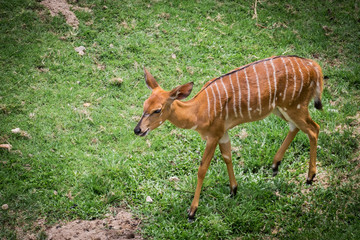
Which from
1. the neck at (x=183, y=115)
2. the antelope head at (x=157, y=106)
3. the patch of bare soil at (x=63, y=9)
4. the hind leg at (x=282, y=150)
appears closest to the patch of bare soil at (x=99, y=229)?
the antelope head at (x=157, y=106)

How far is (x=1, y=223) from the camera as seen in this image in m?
4.71

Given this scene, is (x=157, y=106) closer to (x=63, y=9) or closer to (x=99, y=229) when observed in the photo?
(x=99, y=229)

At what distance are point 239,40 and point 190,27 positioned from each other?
43.5 inches

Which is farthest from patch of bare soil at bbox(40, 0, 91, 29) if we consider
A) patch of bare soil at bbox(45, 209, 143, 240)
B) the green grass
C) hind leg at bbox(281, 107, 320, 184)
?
hind leg at bbox(281, 107, 320, 184)

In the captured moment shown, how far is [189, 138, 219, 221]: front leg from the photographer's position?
15.6 feet

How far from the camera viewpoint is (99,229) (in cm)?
471

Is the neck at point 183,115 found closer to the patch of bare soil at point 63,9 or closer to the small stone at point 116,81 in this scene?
the small stone at point 116,81

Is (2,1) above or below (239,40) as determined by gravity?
above

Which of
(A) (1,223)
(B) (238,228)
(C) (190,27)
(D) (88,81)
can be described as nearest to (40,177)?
(A) (1,223)

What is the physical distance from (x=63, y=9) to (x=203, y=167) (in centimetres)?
514

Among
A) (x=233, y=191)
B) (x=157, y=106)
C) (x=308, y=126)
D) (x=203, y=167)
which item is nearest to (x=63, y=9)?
(x=157, y=106)

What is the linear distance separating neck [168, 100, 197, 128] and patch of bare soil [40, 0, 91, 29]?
4.10 meters

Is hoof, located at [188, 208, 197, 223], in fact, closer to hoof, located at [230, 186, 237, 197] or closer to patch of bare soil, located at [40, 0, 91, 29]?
hoof, located at [230, 186, 237, 197]

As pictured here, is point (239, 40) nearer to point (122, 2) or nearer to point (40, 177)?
point (122, 2)
